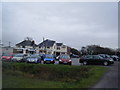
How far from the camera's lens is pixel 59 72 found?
655 inches

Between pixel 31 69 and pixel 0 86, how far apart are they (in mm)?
8009

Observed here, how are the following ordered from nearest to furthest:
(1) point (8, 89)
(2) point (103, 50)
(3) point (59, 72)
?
(1) point (8, 89)
(3) point (59, 72)
(2) point (103, 50)

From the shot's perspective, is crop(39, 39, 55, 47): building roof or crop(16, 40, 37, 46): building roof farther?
crop(16, 40, 37, 46): building roof

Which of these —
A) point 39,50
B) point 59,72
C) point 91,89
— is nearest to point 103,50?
point 39,50

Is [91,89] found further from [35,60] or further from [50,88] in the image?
[35,60]

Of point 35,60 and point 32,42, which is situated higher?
point 32,42

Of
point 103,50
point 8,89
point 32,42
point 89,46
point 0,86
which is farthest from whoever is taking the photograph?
point 89,46

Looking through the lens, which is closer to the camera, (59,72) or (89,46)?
(59,72)

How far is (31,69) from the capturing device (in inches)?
674

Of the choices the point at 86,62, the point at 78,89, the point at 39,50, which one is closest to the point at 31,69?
the point at 78,89

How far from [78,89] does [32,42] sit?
76.7m

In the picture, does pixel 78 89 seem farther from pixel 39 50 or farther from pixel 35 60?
pixel 39 50

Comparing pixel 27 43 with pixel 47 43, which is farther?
pixel 27 43

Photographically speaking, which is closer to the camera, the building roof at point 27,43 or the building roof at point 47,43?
the building roof at point 47,43
